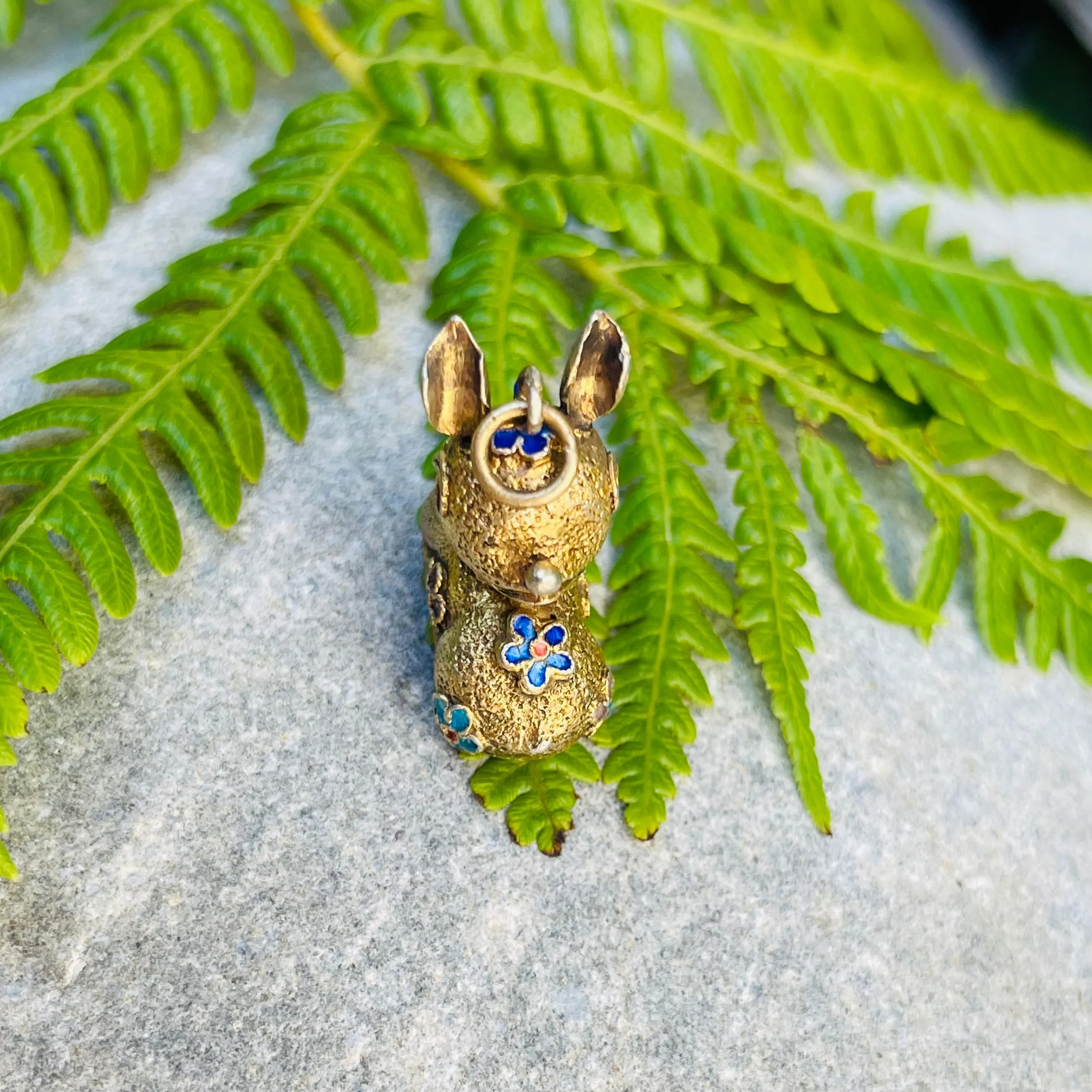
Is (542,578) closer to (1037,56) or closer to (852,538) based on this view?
(852,538)

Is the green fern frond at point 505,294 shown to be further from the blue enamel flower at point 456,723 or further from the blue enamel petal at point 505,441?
the blue enamel flower at point 456,723

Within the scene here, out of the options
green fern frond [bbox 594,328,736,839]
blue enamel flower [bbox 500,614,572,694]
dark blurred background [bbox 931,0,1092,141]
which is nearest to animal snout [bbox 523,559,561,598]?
blue enamel flower [bbox 500,614,572,694]

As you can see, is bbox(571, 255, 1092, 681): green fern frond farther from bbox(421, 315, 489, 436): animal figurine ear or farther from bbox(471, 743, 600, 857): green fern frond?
bbox(471, 743, 600, 857): green fern frond

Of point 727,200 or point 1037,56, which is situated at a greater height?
point 727,200

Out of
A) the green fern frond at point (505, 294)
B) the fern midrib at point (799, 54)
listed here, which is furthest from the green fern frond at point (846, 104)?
the green fern frond at point (505, 294)

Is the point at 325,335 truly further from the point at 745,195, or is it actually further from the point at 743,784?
the point at 743,784

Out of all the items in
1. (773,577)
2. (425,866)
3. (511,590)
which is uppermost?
(511,590)

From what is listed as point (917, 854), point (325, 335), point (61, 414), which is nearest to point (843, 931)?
point (917, 854)

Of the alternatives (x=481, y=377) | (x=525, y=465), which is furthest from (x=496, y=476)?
(x=481, y=377)
